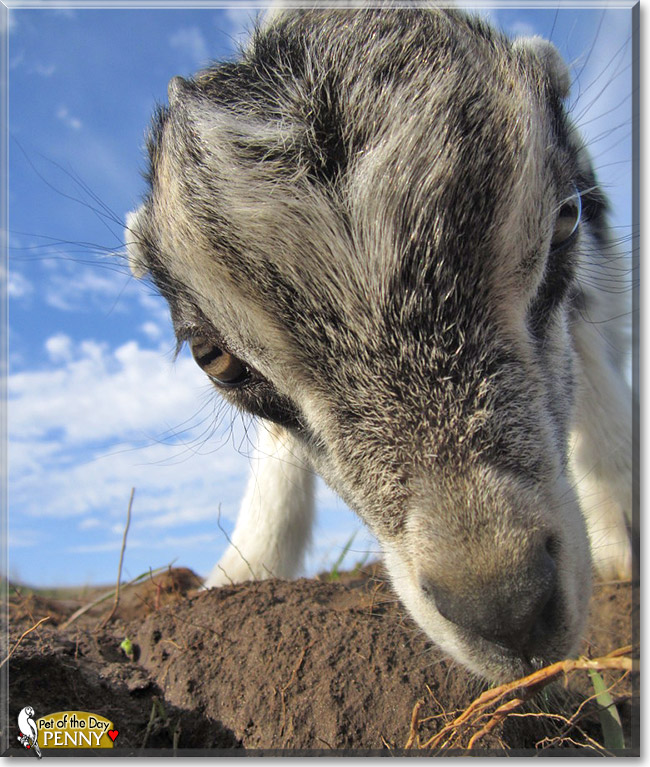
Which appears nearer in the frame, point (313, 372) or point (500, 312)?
point (500, 312)

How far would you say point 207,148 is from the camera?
222 centimetres

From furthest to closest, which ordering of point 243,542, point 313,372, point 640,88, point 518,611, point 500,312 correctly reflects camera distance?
point 243,542 → point 640,88 → point 313,372 → point 500,312 → point 518,611

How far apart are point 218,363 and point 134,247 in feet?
→ 2.50

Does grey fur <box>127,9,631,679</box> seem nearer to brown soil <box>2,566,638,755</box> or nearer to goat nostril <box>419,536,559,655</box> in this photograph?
goat nostril <box>419,536,559,655</box>

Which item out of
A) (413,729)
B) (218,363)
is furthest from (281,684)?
(218,363)

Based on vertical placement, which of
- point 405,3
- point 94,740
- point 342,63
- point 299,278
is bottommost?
point 94,740

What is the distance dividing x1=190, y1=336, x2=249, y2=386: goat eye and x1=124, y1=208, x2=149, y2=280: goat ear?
1.61 ft

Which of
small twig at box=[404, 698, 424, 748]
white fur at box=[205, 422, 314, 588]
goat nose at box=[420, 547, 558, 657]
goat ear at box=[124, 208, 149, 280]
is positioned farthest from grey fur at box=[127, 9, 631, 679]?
white fur at box=[205, 422, 314, 588]

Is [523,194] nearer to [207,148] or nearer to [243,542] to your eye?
[207,148]

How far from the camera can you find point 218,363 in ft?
8.11

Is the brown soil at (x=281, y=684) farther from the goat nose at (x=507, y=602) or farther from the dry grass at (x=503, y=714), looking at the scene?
the goat nose at (x=507, y=602)

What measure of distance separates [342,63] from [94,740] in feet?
7.76

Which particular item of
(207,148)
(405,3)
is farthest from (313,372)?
(405,3)

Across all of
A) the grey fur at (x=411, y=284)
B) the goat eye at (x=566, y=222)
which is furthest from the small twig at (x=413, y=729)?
the goat eye at (x=566, y=222)
